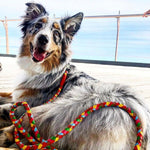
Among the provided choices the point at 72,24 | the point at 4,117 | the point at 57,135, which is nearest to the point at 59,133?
the point at 57,135

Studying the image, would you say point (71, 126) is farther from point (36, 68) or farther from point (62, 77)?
point (36, 68)

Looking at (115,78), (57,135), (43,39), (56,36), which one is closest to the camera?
(57,135)

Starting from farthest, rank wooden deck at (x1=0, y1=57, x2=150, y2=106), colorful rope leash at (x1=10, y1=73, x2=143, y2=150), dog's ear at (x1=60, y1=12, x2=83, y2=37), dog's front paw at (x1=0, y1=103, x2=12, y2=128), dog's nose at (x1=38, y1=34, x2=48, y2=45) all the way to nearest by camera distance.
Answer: wooden deck at (x1=0, y1=57, x2=150, y2=106)
dog's ear at (x1=60, y1=12, x2=83, y2=37)
dog's nose at (x1=38, y1=34, x2=48, y2=45)
dog's front paw at (x1=0, y1=103, x2=12, y2=128)
colorful rope leash at (x1=10, y1=73, x2=143, y2=150)

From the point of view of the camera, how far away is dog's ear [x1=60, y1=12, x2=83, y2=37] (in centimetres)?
202

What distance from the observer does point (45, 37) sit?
6.16 feet

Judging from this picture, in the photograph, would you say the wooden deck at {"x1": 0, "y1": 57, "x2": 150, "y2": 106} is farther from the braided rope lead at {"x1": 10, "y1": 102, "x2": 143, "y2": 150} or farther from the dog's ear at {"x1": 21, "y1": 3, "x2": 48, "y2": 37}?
the braided rope lead at {"x1": 10, "y1": 102, "x2": 143, "y2": 150}

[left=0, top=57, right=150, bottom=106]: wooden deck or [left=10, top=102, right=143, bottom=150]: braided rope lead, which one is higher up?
[left=10, top=102, right=143, bottom=150]: braided rope lead

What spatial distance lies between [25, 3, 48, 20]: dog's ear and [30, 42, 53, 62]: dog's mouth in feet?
1.23

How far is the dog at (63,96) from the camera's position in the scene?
108 centimetres

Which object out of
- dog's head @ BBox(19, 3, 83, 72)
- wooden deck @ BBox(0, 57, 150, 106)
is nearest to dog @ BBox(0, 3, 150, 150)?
dog's head @ BBox(19, 3, 83, 72)

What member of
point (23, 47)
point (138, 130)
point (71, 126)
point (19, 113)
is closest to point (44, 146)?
point (71, 126)

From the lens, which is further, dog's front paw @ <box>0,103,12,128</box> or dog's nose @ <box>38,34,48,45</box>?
dog's nose @ <box>38,34,48,45</box>

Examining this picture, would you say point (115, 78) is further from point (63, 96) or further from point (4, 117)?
point (4, 117)

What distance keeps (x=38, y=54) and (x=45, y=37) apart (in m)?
0.20
